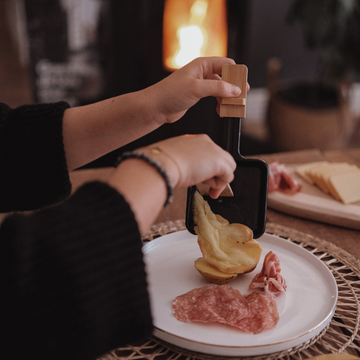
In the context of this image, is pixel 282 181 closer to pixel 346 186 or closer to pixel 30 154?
pixel 346 186

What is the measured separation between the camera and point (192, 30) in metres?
2.12

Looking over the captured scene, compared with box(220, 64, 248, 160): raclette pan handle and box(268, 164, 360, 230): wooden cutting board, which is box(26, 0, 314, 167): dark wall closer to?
Answer: box(268, 164, 360, 230): wooden cutting board

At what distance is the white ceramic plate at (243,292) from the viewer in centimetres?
61

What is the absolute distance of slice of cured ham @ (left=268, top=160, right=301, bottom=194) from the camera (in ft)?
3.82

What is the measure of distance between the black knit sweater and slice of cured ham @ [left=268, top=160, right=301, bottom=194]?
730 millimetres

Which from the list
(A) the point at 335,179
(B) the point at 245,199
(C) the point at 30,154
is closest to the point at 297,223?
(A) the point at 335,179

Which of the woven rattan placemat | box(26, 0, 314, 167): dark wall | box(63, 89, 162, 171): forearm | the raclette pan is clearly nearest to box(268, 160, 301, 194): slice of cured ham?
the woven rattan placemat

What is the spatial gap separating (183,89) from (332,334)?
539 millimetres

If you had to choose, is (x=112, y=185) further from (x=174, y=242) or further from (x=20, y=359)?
(x=174, y=242)

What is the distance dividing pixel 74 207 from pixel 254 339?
0.36m

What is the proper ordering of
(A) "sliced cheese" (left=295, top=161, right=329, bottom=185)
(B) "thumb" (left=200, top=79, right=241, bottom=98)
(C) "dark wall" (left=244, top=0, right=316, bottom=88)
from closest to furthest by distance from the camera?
(B) "thumb" (left=200, top=79, right=241, bottom=98) < (A) "sliced cheese" (left=295, top=161, right=329, bottom=185) < (C) "dark wall" (left=244, top=0, right=316, bottom=88)

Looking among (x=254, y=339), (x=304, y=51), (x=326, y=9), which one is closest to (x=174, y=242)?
(x=254, y=339)

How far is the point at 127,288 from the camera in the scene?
52cm

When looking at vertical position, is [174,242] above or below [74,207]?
below
